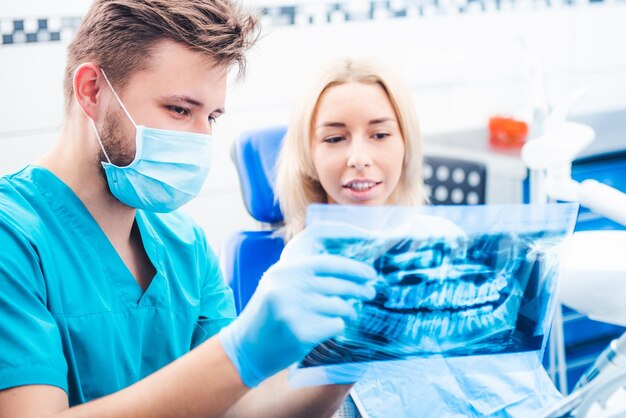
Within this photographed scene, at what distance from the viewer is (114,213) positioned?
→ 4.51ft

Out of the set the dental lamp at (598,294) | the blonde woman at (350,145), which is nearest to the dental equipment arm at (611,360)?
the dental lamp at (598,294)

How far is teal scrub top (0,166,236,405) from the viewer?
1121mm

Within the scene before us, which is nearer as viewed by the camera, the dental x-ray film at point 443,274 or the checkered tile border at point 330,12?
the dental x-ray film at point 443,274

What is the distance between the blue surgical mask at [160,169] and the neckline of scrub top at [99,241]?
69 mm

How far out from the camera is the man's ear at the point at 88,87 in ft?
4.28

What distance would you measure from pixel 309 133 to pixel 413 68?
1.30 metres

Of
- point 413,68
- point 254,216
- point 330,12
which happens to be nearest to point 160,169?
point 254,216

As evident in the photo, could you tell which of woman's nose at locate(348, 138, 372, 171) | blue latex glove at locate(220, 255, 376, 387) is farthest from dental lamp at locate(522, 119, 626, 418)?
woman's nose at locate(348, 138, 372, 171)

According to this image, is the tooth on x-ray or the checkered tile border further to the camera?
the checkered tile border

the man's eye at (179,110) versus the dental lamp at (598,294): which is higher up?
the man's eye at (179,110)

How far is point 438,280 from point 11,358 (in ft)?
2.04

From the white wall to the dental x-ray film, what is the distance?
5.43 ft

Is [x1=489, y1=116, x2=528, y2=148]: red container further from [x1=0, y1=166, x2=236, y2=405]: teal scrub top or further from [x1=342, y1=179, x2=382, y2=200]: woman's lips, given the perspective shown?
[x1=0, y1=166, x2=236, y2=405]: teal scrub top

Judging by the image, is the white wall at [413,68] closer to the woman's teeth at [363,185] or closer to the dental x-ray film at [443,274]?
the woman's teeth at [363,185]
